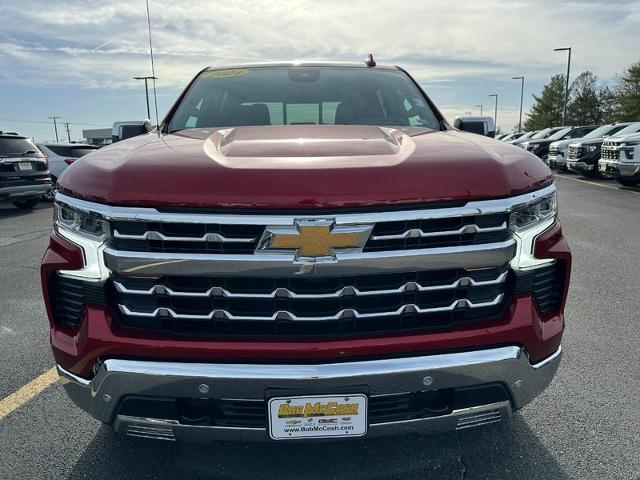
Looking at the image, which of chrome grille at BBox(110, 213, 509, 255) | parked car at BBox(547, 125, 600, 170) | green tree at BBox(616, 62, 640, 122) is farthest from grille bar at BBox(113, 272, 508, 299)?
green tree at BBox(616, 62, 640, 122)

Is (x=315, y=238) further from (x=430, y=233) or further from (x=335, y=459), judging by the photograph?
(x=335, y=459)

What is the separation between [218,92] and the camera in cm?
321

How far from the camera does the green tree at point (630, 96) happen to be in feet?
135

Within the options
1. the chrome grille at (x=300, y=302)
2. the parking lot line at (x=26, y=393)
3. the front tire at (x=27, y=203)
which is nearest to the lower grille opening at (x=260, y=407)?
the chrome grille at (x=300, y=302)

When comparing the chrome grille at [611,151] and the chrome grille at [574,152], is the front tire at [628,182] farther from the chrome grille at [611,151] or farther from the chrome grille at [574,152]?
the chrome grille at [574,152]

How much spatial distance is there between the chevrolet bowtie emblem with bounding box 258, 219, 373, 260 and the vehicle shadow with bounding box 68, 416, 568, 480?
1.07 meters

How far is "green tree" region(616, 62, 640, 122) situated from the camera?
135 ft

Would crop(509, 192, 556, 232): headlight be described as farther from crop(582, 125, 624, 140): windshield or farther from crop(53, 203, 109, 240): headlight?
crop(582, 125, 624, 140): windshield

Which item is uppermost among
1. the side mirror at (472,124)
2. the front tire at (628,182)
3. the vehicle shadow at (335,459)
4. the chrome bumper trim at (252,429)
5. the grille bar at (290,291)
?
the side mirror at (472,124)

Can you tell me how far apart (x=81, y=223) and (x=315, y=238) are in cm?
84

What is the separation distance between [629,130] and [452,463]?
15.3 metres

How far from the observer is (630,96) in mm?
41625

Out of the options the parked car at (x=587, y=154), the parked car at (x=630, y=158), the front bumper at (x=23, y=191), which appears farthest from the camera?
the parked car at (x=587, y=154)

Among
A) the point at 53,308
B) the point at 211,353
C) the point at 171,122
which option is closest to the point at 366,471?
the point at 211,353
